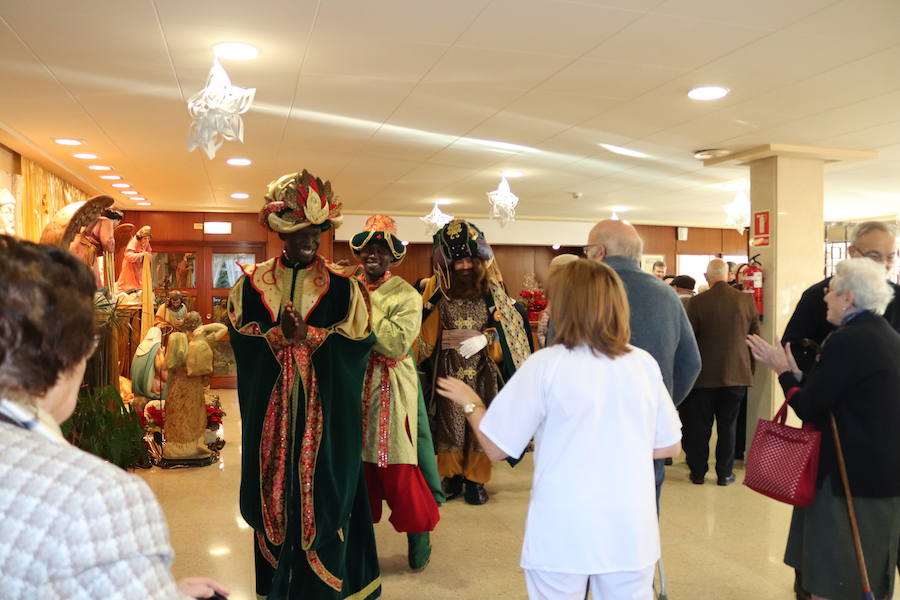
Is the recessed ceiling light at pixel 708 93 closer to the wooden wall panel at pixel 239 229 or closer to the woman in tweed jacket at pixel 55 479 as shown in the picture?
the woman in tweed jacket at pixel 55 479

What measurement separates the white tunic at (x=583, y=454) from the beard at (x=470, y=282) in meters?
2.54

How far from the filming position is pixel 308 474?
2.63 meters

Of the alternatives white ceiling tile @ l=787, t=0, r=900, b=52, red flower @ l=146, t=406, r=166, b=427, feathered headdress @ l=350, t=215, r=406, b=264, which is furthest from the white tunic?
red flower @ l=146, t=406, r=166, b=427

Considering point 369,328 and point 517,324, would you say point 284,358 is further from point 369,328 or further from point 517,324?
point 517,324

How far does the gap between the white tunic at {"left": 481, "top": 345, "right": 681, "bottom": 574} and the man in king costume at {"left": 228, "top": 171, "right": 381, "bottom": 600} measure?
0.95 m

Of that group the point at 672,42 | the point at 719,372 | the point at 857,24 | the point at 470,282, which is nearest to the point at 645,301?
the point at 672,42

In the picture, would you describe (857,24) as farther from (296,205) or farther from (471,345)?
(296,205)

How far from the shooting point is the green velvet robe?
265 centimetres

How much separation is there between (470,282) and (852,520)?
2414 mm

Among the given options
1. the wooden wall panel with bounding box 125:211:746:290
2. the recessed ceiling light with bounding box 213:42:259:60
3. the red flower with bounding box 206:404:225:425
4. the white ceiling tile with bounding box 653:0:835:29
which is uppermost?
the white ceiling tile with bounding box 653:0:835:29

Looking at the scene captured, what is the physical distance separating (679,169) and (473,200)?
314 centimetres

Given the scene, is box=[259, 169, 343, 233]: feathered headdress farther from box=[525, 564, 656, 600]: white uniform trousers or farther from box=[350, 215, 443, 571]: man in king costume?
box=[525, 564, 656, 600]: white uniform trousers

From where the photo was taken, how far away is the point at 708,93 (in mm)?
4668

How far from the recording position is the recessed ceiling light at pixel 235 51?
3795mm
